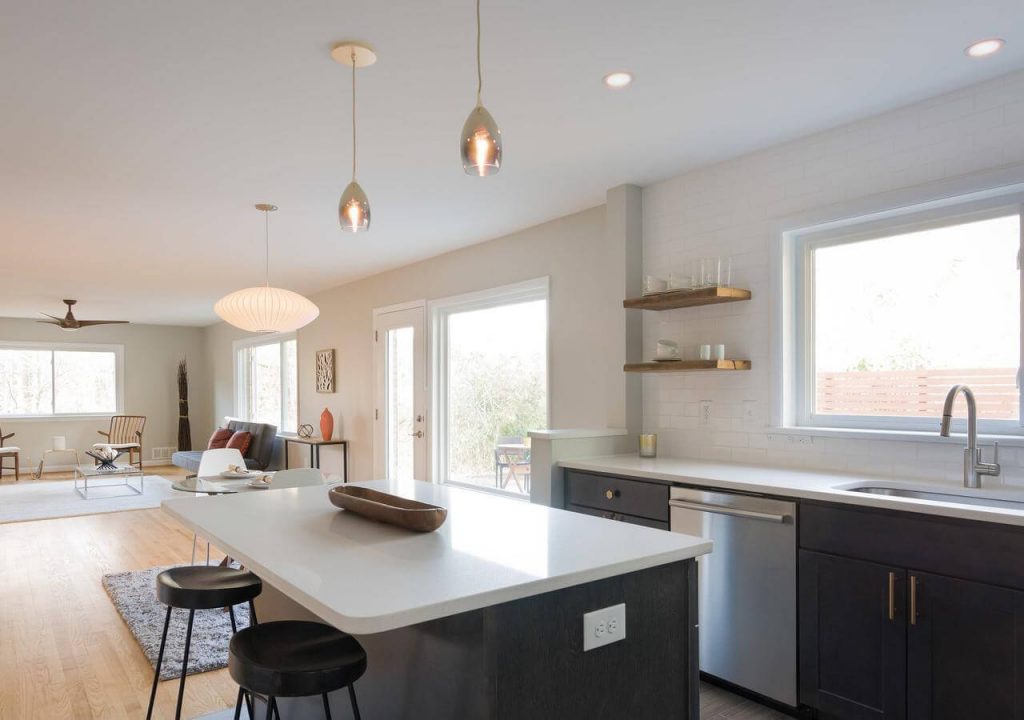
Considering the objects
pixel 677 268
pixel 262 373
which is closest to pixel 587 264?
pixel 677 268

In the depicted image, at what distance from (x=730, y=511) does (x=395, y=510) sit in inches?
60.2

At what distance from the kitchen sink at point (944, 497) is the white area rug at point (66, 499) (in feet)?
20.1

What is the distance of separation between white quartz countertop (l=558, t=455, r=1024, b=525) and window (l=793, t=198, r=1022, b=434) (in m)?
0.31

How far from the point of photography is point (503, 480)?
17.4 feet

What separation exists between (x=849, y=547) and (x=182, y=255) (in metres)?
5.52

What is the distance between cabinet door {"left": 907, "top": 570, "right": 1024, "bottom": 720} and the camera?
2.10 m

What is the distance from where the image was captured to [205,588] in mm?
2105

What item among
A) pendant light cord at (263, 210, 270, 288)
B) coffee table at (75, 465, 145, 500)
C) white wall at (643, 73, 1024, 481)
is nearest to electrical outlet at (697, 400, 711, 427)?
white wall at (643, 73, 1024, 481)

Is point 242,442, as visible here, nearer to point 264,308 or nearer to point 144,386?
point 144,386

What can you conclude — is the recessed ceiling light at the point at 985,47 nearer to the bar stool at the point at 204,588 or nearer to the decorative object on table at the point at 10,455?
the bar stool at the point at 204,588

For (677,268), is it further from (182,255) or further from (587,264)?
(182,255)

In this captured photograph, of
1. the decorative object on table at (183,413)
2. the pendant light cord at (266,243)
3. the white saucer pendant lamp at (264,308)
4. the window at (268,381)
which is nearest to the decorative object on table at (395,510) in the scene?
the white saucer pendant lamp at (264,308)

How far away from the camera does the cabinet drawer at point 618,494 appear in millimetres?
3146

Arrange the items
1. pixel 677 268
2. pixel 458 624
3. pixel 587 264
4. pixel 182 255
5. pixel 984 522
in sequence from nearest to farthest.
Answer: pixel 458 624 < pixel 984 522 < pixel 677 268 < pixel 587 264 < pixel 182 255
